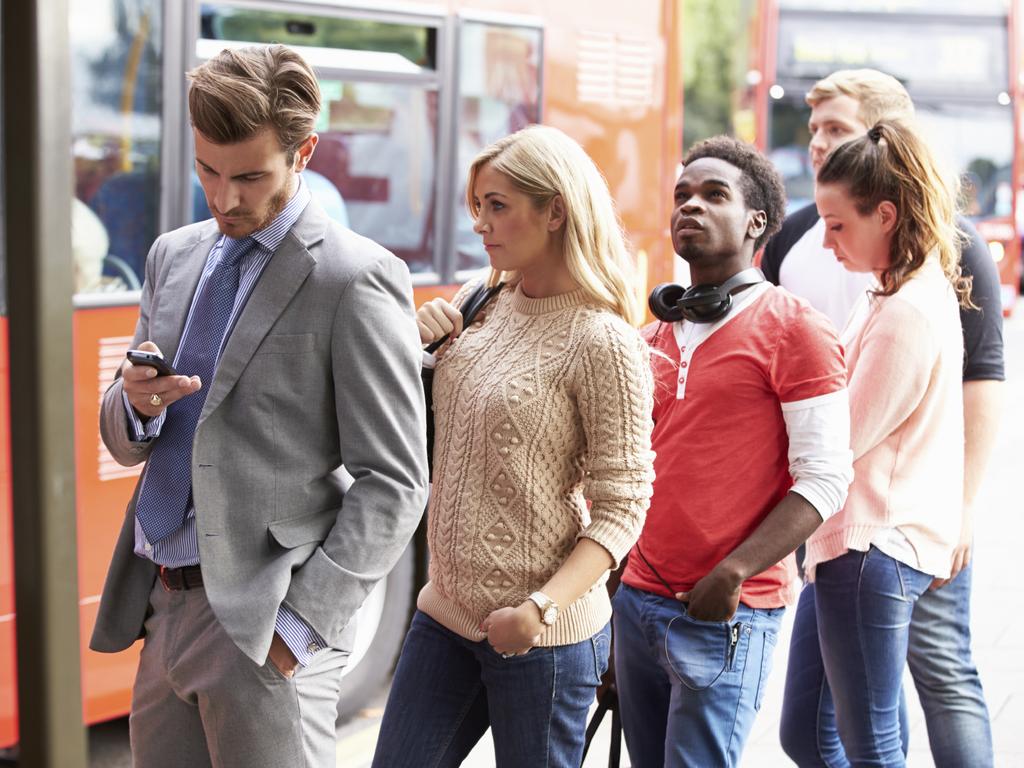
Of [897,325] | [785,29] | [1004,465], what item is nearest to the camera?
[897,325]

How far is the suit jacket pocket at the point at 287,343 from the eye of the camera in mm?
2367

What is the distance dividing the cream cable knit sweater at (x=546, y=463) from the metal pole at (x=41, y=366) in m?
1.12

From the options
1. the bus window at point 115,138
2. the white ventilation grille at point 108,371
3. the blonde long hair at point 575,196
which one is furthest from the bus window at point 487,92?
the blonde long hair at point 575,196

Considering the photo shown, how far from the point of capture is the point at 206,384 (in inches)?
95.3

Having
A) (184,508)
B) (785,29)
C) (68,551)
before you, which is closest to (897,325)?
(184,508)

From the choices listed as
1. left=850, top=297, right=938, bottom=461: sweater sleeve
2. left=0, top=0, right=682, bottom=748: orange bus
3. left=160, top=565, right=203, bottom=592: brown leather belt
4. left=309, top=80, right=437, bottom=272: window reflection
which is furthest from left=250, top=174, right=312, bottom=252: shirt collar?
left=309, top=80, right=437, bottom=272: window reflection

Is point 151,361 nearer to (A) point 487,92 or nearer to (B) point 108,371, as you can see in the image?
(B) point 108,371

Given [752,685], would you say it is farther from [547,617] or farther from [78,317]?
[78,317]

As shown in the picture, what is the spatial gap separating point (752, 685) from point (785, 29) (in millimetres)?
12482

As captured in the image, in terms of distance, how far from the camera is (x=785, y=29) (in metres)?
14.4

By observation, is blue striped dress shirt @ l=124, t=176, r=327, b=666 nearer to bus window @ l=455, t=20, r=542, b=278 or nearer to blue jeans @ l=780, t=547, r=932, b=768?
blue jeans @ l=780, t=547, r=932, b=768

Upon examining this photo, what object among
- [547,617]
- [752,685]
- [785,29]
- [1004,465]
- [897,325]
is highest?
[785,29]

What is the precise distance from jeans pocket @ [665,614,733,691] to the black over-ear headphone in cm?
60

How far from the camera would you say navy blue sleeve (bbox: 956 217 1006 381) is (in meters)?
3.54
